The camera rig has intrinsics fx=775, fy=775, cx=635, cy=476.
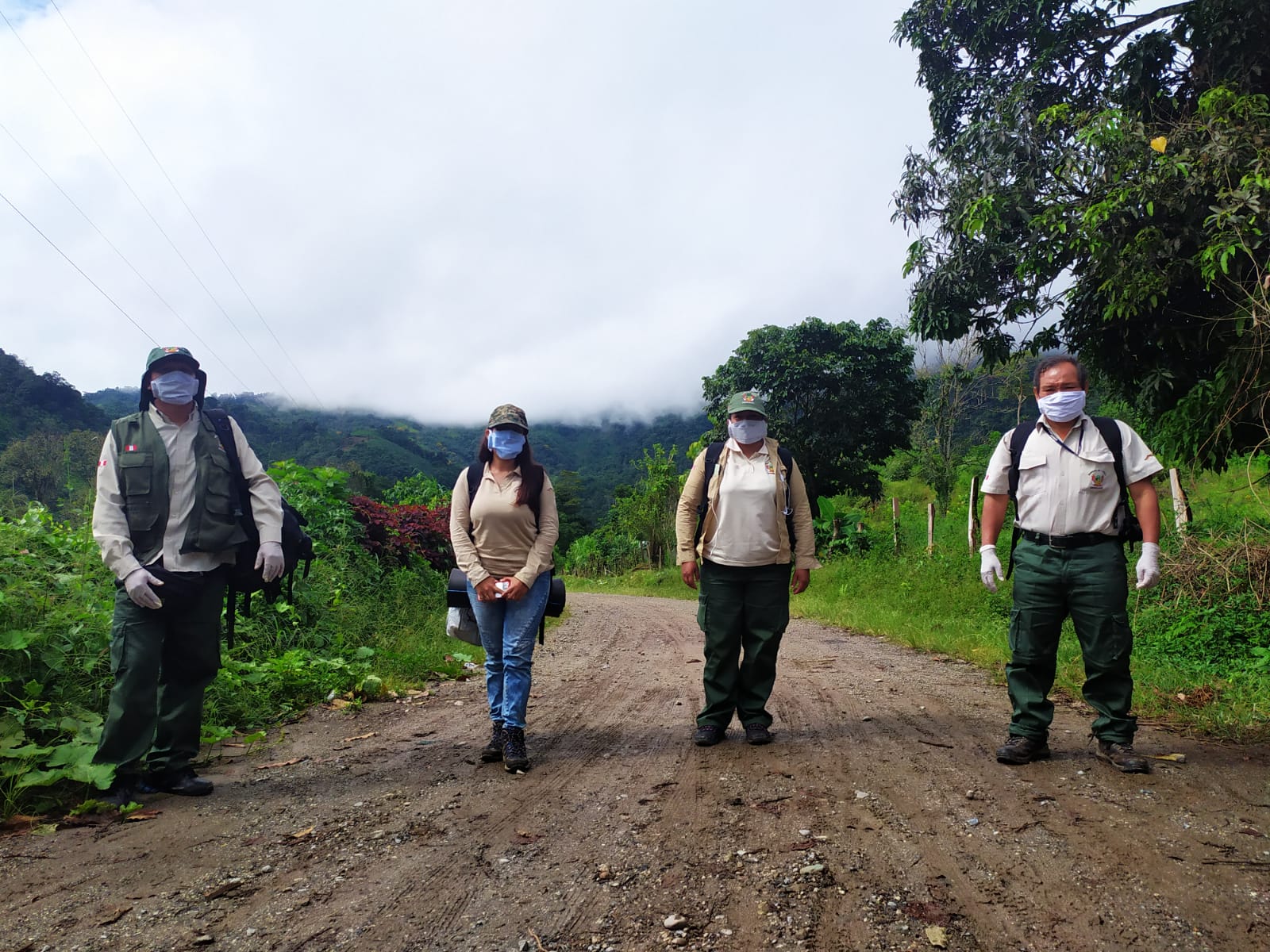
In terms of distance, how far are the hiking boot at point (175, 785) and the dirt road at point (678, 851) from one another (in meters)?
0.08

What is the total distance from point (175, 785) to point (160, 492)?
1377 mm

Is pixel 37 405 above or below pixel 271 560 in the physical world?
above

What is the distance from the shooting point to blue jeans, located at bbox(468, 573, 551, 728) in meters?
4.11

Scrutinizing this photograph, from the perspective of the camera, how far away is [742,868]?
2684 mm

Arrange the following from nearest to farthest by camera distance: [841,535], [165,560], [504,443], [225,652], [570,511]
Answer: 1. [165,560]
2. [504,443]
3. [225,652]
4. [841,535]
5. [570,511]

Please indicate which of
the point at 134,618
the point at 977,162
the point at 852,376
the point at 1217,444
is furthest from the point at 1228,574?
the point at 852,376

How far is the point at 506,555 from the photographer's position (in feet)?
13.9

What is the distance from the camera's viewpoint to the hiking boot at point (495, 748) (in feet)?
13.6

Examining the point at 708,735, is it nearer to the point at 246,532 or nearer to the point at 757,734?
the point at 757,734

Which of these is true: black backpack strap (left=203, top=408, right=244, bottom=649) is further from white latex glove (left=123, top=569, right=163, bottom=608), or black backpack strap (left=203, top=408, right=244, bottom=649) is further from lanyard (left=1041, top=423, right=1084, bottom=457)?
lanyard (left=1041, top=423, right=1084, bottom=457)

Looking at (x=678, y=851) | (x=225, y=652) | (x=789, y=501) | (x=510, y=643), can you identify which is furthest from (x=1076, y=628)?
(x=225, y=652)

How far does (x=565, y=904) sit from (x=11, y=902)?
1.83 meters

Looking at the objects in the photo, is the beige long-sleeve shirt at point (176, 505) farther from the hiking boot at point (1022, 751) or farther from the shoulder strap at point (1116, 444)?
the shoulder strap at point (1116, 444)

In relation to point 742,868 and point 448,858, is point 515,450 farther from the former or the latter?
point 742,868
